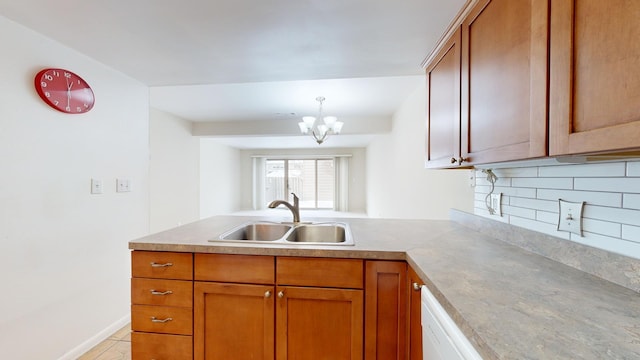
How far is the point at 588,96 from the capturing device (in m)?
0.64

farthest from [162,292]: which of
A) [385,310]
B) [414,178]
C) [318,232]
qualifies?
[414,178]

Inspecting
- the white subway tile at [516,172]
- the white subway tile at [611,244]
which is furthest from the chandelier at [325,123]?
the white subway tile at [611,244]

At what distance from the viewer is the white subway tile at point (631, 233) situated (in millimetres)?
792

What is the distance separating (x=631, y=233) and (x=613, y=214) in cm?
7

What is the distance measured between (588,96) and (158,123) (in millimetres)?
4555

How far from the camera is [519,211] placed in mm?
1278

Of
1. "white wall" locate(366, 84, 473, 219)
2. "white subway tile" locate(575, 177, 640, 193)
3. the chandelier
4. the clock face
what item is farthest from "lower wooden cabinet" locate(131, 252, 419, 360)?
the chandelier

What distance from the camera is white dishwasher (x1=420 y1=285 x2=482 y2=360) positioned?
635 mm

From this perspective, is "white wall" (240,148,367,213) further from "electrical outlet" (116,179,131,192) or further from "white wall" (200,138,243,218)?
"electrical outlet" (116,179,131,192)

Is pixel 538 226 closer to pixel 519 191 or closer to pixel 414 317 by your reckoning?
pixel 519 191

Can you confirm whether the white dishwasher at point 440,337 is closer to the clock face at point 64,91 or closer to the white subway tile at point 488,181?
the white subway tile at point 488,181

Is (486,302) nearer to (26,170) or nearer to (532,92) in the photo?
(532,92)

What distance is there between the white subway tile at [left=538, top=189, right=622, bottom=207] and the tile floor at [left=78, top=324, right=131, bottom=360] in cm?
275

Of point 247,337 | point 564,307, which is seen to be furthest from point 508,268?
point 247,337
